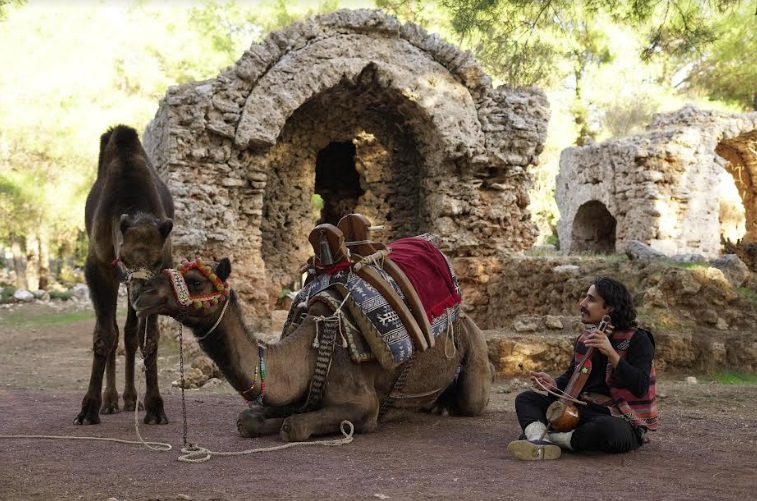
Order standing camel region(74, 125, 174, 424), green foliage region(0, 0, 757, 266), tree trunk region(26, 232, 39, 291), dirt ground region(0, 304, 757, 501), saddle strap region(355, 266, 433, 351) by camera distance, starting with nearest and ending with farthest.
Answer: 1. dirt ground region(0, 304, 757, 501)
2. saddle strap region(355, 266, 433, 351)
3. standing camel region(74, 125, 174, 424)
4. green foliage region(0, 0, 757, 266)
5. tree trunk region(26, 232, 39, 291)

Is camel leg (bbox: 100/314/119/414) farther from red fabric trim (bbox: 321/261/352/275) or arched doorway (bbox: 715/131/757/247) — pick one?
arched doorway (bbox: 715/131/757/247)

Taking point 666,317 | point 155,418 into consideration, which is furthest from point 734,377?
point 155,418

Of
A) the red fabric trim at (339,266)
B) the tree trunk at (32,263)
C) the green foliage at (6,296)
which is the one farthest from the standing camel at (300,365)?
the tree trunk at (32,263)

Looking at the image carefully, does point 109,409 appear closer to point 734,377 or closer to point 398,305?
point 398,305

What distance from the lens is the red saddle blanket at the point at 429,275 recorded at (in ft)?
18.9

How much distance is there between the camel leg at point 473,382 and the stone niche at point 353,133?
6458 mm

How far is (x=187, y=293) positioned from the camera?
13.8 ft

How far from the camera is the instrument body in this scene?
14.7 feet

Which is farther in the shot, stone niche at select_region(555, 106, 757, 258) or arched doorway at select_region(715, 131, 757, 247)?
arched doorway at select_region(715, 131, 757, 247)

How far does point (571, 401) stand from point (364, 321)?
4.81 feet

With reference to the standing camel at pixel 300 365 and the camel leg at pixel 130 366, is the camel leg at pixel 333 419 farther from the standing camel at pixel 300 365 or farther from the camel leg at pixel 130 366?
the camel leg at pixel 130 366

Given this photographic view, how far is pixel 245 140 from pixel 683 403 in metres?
7.54

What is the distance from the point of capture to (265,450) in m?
4.55

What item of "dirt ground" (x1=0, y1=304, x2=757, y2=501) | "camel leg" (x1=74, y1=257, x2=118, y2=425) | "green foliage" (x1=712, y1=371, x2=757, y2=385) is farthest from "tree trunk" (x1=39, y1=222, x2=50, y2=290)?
"green foliage" (x1=712, y1=371, x2=757, y2=385)
